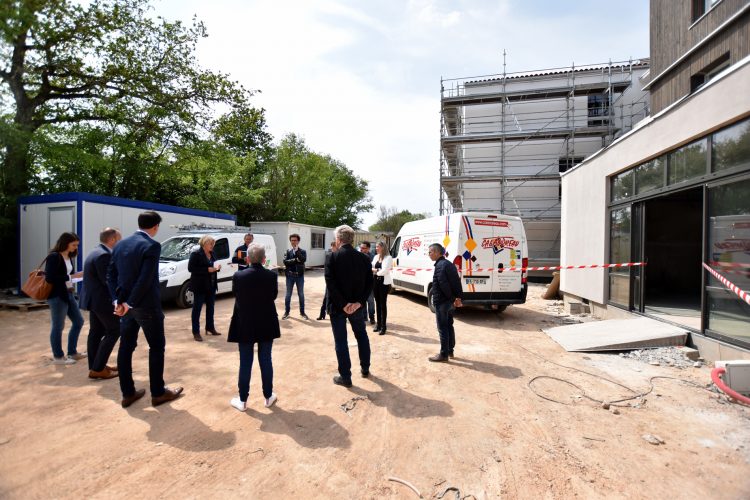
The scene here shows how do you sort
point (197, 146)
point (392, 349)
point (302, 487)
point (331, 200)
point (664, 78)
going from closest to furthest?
point (302, 487)
point (392, 349)
point (664, 78)
point (197, 146)
point (331, 200)

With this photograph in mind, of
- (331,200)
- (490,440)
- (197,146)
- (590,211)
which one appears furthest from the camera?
(331,200)

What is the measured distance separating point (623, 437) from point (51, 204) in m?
12.6

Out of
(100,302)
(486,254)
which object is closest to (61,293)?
(100,302)

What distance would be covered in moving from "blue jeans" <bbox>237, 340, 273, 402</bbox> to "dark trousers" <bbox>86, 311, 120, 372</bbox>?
5.57 ft

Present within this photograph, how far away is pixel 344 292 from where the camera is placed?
170 inches

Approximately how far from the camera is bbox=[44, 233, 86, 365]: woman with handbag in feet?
15.8

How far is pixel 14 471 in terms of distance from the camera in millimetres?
2668

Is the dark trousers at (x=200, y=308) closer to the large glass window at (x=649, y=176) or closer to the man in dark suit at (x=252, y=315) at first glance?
the man in dark suit at (x=252, y=315)

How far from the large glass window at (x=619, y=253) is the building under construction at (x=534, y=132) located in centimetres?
906

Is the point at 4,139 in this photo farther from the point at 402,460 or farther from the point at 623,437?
the point at 623,437

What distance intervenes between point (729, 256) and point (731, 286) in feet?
1.46

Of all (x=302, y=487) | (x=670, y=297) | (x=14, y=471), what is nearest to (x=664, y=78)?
(x=670, y=297)

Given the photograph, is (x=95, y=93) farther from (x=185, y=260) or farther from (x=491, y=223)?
(x=491, y=223)

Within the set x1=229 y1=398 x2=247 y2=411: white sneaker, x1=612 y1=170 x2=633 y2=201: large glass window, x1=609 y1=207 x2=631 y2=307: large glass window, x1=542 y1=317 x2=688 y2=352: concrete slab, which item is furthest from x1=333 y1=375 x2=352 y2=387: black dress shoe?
x1=612 y1=170 x2=633 y2=201: large glass window
